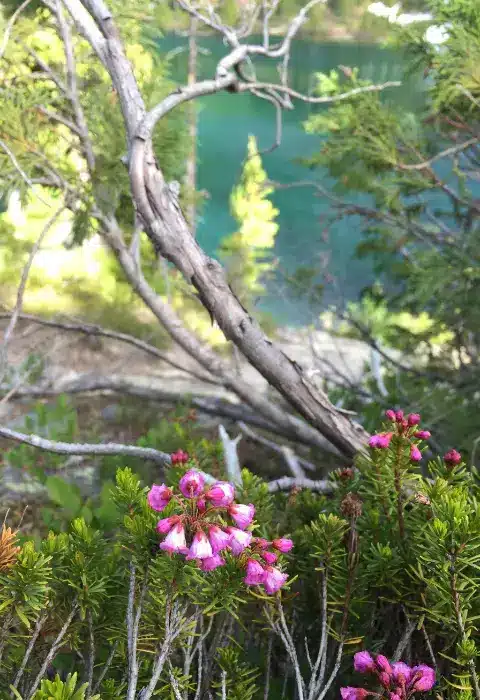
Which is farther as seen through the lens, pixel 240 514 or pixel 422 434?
pixel 422 434

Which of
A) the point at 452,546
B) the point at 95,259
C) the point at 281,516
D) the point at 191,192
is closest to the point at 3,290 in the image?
the point at 95,259

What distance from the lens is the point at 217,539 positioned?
111 centimetres

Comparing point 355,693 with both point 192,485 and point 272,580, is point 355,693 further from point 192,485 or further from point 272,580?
point 192,485

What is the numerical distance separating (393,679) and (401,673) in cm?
2

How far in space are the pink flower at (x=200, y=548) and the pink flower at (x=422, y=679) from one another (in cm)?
42

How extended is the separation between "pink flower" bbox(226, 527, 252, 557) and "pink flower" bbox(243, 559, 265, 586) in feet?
0.11

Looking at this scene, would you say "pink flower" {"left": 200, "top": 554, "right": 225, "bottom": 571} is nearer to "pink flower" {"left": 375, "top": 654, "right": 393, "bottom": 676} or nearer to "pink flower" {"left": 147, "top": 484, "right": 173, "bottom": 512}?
"pink flower" {"left": 147, "top": 484, "right": 173, "bottom": 512}

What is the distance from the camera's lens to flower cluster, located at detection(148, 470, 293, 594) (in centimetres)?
110

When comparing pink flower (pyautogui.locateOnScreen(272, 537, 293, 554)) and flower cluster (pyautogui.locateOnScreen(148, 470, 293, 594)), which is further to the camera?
pink flower (pyautogui.locateOnScreen(272, 537, 293, 554))

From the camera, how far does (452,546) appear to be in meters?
1.14

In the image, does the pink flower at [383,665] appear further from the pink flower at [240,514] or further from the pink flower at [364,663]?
the pink flower at [240,514]

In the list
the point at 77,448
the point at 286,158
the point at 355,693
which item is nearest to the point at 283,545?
the point at 355,693

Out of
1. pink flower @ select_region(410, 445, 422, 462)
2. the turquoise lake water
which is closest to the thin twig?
pink flower @ select_region(410, 445, 422, 462)

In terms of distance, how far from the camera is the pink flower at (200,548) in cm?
108
